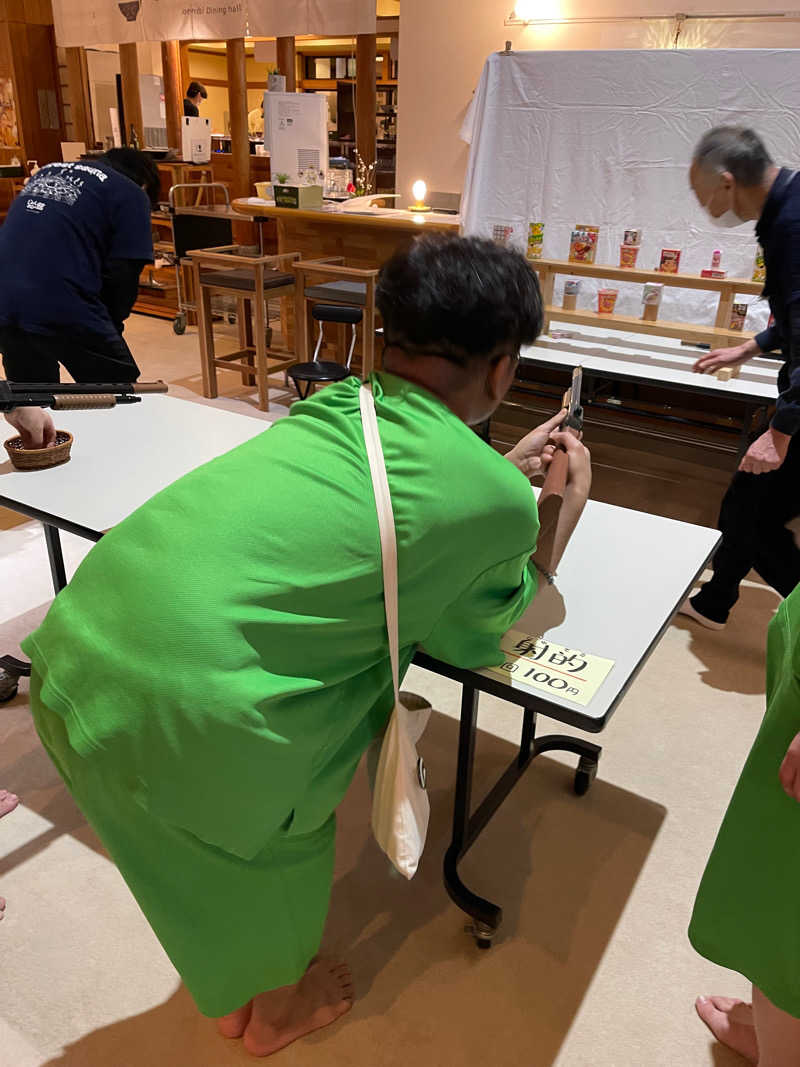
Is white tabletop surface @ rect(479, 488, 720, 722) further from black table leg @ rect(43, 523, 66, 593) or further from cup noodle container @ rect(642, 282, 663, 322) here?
cup noodle container @ rect(642, 282, 663, 322)

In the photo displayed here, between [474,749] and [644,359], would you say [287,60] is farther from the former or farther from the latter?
[474,749]

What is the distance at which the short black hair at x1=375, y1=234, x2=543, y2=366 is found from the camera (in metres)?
0.99

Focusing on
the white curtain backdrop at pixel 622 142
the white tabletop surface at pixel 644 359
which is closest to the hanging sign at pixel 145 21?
the white curtain backdrop at pixel 622 142

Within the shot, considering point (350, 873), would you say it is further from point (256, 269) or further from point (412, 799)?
point (256, 269)

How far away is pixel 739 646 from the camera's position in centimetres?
259

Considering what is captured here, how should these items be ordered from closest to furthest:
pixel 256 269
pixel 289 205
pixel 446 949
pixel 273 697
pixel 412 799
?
pixel 273 697 < pixel 412 799 < pixel 446 949 < pixel 256 269 < pixel 289 205

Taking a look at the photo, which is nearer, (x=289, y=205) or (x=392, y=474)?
(x=392, y=474)

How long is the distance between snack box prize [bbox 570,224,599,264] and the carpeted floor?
2.12m

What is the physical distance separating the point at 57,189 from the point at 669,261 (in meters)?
2.41

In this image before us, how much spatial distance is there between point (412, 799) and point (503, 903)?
684 millimetres

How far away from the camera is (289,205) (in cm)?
484

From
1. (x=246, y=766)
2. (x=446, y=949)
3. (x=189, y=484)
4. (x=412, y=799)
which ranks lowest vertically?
(x=446, y=949)

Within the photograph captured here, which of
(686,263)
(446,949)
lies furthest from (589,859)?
(686,263)

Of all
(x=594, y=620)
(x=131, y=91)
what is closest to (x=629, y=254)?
(x=594, y=620)
